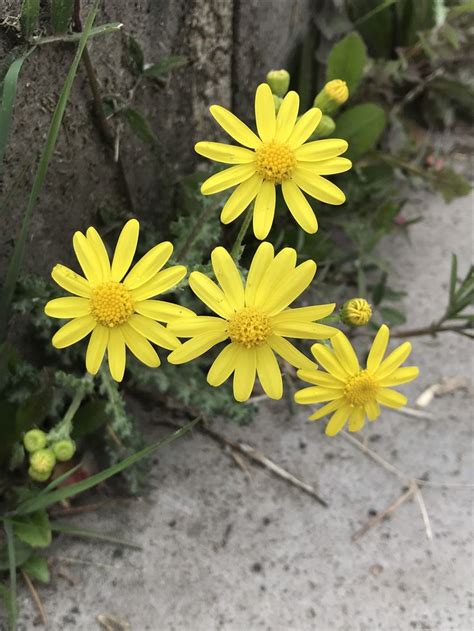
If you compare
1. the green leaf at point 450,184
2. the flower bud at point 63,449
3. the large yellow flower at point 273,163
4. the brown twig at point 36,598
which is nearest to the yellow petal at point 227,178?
the large yellow flower at point 273,163

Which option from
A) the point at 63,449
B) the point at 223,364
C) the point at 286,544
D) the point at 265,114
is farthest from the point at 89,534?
the point at 265,114

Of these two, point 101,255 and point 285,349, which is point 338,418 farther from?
point 101,255

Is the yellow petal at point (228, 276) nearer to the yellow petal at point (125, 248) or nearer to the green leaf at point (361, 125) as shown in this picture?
the yellow petal at point (125, 248)

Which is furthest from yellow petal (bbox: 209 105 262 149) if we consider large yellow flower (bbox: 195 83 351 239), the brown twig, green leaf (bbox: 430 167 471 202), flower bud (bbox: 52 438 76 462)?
green leaf (bbox: 430 167 471 202)

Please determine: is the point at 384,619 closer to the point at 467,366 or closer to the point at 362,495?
the point at 362,495

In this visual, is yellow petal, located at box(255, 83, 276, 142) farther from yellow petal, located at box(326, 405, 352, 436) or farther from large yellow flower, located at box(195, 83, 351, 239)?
yellow petal, located at box(326, 405, 352, 436)
